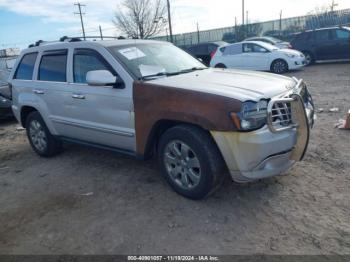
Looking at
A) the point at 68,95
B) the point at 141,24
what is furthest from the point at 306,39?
the point at 141,24

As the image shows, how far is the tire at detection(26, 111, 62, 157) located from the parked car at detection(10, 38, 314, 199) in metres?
0.20

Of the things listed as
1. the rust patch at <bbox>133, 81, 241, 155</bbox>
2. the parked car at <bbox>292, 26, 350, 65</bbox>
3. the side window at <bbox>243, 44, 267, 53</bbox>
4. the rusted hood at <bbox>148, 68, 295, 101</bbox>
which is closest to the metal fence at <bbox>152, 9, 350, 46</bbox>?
the parked car at <bbox>292, 26, 350, 65</bbox>

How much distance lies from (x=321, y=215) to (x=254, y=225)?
670mm

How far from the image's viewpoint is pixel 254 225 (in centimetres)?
317

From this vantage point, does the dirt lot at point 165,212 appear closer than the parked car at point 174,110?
Yes

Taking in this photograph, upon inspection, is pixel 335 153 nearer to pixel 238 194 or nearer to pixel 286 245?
pixel 238 194

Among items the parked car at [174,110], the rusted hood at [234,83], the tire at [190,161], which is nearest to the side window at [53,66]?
the parked car at [174,110]

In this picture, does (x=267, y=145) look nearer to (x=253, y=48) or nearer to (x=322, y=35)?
(x=253, y=48)

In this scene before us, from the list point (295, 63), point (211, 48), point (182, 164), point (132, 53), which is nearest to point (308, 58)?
point (295, 63)

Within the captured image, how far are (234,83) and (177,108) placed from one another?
2.25 feet

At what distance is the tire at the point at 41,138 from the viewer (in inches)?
216

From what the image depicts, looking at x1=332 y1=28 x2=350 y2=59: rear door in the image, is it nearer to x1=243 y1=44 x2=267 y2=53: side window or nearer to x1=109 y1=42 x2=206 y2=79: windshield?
x1=243 y1=44 x2=267 y2=53: side window

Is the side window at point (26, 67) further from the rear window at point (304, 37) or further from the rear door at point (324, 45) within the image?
the rear window at point (304, 37)

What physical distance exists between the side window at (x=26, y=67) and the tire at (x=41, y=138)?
0.64 metres
